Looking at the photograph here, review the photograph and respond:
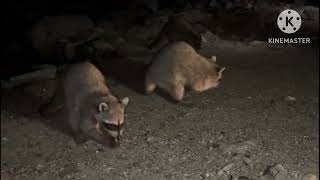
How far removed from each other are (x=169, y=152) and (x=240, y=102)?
0.66 m

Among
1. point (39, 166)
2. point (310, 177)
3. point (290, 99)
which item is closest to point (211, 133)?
point (290, 99)

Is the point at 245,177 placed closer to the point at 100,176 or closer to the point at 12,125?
the point at 100,176

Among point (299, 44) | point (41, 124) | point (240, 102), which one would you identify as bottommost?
point (41, 124)

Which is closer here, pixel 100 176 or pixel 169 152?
pixel 100 176

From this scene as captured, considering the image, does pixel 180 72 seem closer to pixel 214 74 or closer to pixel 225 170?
pixel 214 74

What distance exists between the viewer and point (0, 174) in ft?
8.50

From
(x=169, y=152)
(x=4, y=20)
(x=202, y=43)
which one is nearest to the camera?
(x=169, y=152)

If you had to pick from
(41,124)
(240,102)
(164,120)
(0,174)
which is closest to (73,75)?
(41,124)

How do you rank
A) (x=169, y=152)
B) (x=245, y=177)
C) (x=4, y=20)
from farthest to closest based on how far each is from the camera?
(x=4, y=20), (x=169, y=152), (x=245, y=177)

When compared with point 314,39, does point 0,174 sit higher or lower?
lower

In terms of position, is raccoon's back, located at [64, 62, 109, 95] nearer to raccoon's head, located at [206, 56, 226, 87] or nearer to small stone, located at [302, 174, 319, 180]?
raccoon's head, located at [206, 56, 226, 87]
